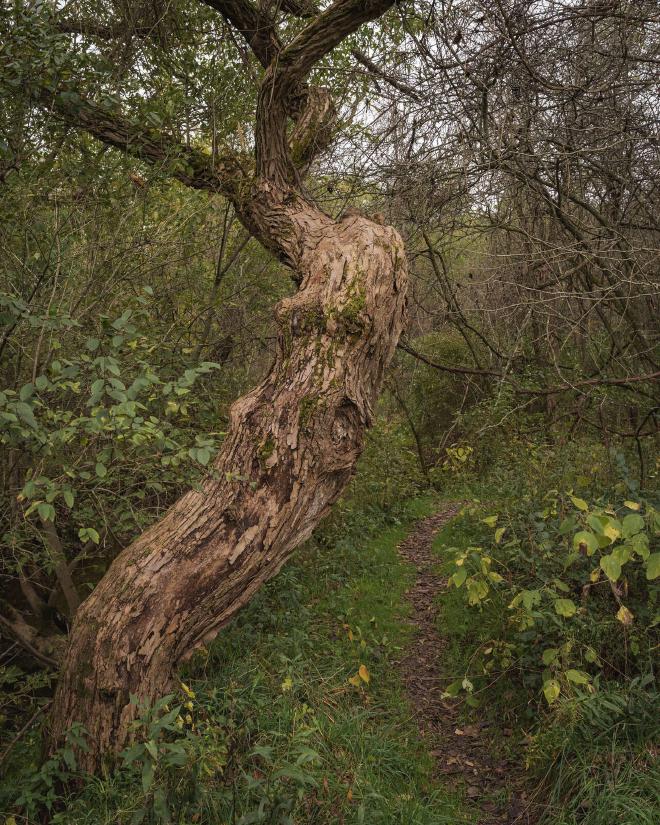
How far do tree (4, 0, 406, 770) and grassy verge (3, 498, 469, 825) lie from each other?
1.33ft

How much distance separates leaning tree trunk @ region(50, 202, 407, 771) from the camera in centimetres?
300

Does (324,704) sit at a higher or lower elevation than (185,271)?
lower

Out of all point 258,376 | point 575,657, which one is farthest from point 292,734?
point 258,376

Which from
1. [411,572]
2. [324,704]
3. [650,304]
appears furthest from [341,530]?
[650,304]

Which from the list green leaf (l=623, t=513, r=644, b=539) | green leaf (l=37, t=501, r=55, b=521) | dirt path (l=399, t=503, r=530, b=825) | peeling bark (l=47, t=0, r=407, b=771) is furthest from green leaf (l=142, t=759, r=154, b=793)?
green leaf (l=623, t=513, r=644, b=539)

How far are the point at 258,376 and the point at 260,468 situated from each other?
12.9ft

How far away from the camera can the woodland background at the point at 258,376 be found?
2801 millimetres

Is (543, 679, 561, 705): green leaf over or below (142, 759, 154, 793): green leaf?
below

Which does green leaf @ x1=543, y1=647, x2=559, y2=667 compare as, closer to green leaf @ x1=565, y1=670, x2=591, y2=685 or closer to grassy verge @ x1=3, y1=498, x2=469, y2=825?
green leaf @ x1=565, y1=670, x2=591, y2=685

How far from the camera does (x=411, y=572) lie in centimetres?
664

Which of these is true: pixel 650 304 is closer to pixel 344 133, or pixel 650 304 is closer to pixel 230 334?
pixel 344 133

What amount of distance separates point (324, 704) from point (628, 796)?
1798mm

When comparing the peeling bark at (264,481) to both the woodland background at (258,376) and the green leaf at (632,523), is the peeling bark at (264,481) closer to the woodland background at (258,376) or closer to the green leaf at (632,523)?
the woodland background at (258,376)

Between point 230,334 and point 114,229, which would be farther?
point 230,334
